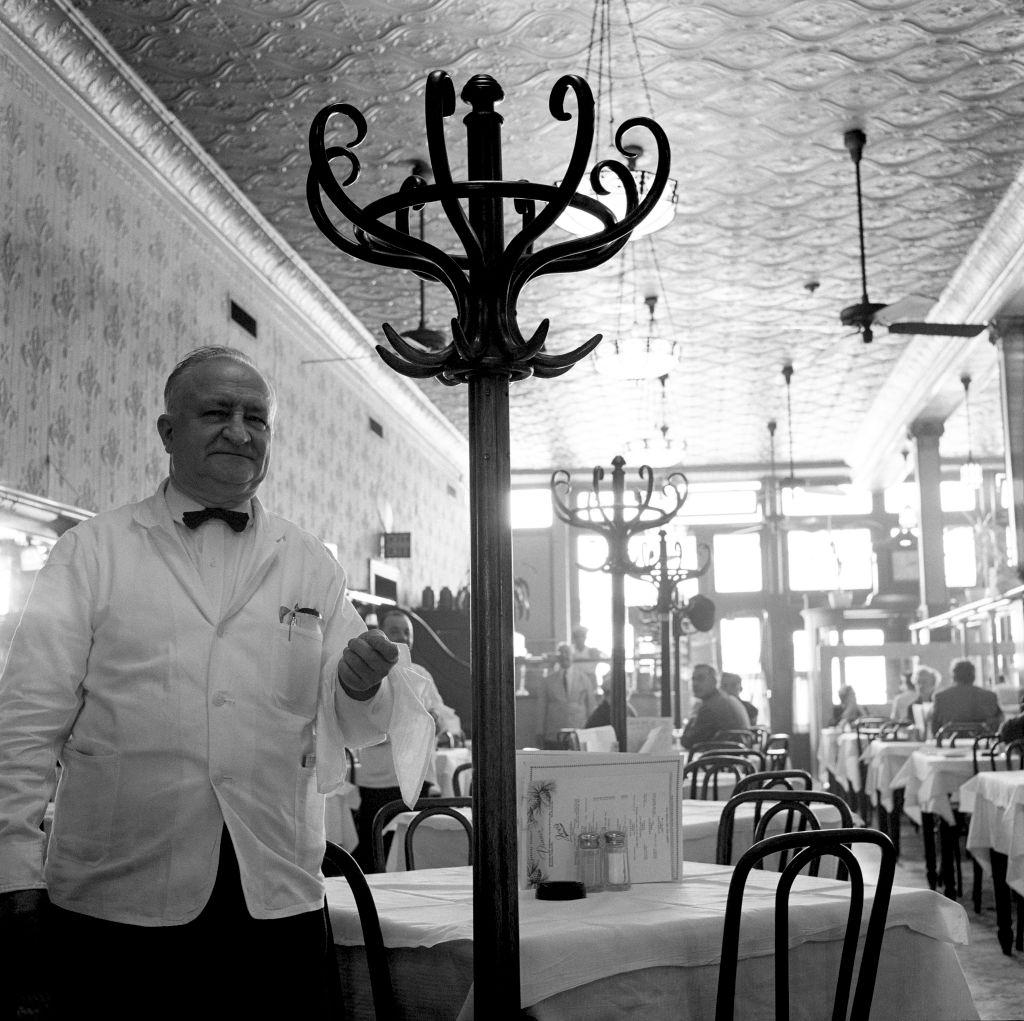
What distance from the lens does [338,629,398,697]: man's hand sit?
179 cm

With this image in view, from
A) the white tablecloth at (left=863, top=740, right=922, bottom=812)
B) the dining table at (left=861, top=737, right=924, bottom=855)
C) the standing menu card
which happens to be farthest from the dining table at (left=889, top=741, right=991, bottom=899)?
the standing menu card

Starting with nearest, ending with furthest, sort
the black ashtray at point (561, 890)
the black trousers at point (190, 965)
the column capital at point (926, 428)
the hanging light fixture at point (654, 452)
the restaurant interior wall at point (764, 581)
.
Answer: the black trousers at point (190, 965)
the black ashtray at point (561, 890)
the hanging light fixture at point (654, 452)
the column capital at point (926, 428)
the restaurant interior wall at point (764, 581)

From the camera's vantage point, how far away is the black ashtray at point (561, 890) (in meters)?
2.51

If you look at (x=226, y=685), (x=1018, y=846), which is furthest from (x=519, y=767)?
(x=1018, y=846)

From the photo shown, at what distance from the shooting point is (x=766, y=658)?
20031 millimetres

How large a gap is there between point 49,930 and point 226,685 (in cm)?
41

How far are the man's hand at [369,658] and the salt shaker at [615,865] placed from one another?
1.01 m

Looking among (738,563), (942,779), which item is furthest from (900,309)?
(738,563)

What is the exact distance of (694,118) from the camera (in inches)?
294

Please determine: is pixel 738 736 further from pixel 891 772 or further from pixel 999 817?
pixel 999 817

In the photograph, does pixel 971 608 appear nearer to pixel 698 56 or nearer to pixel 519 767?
pixel 698 56

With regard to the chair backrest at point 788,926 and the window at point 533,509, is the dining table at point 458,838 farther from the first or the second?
the window at point 533,509

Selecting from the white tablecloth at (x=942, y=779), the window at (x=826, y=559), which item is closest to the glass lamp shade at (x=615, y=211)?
the white tablecloth at (x=942, y=779)

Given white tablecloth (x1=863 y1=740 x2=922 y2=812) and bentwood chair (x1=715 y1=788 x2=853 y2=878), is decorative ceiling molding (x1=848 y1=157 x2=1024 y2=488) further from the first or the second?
bentwood chair (x1=715 y1=788 x2=853 y2=878)
